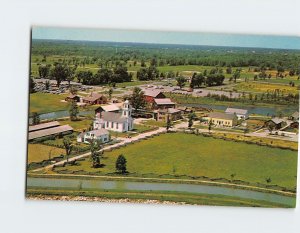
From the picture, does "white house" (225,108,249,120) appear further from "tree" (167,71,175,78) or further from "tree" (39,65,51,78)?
"tree" (39,65,51,78)

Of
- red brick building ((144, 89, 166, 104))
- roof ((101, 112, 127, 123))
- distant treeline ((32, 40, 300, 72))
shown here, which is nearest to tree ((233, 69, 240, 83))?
distant treeline ((32, 40, 300, 72))

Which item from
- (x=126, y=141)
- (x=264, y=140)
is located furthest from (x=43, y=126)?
(x=264, y=140)

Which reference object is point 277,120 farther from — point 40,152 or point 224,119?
point 40,152

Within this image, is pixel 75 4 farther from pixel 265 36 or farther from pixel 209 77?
pixel 265 36

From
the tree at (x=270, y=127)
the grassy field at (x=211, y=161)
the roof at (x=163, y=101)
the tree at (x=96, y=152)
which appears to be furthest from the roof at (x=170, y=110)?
the tree at (x=270, y=127)

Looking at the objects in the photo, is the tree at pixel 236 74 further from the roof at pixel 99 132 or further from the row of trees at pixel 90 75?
the roof at pixel 99 132

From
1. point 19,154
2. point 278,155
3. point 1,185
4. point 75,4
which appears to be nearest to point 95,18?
point 75,4
